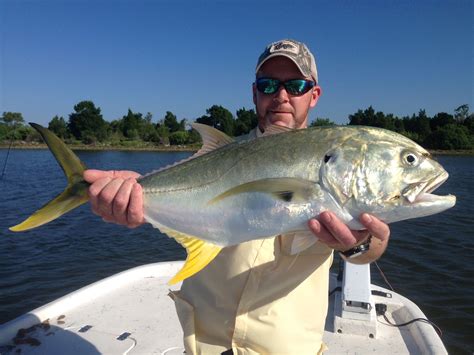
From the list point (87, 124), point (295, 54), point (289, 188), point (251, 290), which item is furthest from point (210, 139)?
point (87, 124)

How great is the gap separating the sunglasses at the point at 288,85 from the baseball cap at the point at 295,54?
8 centimetres

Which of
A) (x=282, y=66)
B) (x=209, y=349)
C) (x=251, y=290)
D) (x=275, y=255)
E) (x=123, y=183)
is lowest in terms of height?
(x=209, y=349)

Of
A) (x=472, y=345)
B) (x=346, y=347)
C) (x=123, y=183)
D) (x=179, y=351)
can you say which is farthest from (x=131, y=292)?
(x=472, y=345)

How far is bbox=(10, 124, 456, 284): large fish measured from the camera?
2.31 metres

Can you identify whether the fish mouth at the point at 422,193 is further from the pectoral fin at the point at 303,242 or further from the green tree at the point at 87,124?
the green tree at the point at 87,124

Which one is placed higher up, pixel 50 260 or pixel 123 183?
pixel 123 183

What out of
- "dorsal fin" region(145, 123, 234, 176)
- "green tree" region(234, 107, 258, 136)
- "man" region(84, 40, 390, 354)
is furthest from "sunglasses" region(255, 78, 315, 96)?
"green tree" region(234, 107, 258, 136)

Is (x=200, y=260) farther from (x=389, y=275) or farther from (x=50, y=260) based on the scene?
(x=50, y=260)

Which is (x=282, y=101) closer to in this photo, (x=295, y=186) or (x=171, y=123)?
(x=295, y=186)

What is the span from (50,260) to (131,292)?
7529mm

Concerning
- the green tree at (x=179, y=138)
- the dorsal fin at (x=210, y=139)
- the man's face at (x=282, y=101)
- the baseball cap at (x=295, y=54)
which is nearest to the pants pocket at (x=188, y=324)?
the dorsal fin at (x=210, y=139)

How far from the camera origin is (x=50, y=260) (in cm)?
1205

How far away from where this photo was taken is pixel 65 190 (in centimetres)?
283

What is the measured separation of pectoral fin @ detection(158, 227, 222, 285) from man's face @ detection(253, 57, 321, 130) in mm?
1313
